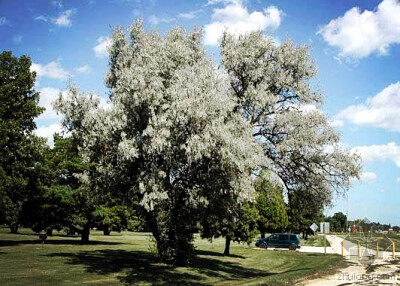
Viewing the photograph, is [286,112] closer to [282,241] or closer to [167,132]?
[167,132]

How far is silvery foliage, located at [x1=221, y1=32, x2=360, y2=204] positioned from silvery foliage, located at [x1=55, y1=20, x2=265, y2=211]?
2.78 meters

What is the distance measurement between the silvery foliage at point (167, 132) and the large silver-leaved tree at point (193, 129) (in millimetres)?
55

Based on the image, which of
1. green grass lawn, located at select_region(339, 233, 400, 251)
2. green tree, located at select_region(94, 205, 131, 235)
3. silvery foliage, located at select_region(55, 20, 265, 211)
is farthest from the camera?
green grass lawn, located at select_region(339, 233, 400, 251)

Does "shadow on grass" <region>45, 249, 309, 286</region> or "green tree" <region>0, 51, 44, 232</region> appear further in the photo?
"green tree" <region>0, 51, 44, 232</region>

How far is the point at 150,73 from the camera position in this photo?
19.9m

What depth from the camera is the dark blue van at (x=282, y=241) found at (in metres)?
53.1

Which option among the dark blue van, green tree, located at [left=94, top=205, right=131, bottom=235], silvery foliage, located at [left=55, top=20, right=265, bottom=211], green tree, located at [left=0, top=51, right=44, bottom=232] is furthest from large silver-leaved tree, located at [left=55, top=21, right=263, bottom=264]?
the dark blue van

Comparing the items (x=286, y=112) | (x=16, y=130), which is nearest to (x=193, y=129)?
(x=286, y=112)

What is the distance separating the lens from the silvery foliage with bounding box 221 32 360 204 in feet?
76.8

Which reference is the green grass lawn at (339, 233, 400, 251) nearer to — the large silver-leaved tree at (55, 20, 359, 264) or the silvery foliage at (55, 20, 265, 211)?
the large silver-leaved tree at (55, 20, 359, 264)

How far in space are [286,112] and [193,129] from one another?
8.04 metres

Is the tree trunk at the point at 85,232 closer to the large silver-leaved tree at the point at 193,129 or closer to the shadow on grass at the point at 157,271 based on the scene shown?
the shadow on grass at the point at 157,271

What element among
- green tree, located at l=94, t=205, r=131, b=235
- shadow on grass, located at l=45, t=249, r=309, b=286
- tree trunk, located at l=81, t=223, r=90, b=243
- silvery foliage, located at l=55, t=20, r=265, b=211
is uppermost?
silvery foliage, located at l=55, t=20, r=265, b=211

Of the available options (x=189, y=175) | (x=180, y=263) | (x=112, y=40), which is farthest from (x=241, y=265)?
(x=112, y=40)
